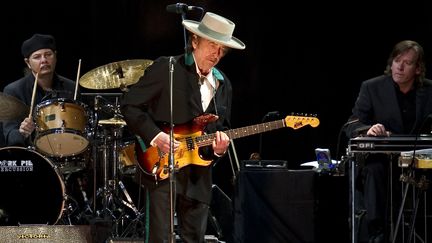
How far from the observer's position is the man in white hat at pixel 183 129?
18.4 feet

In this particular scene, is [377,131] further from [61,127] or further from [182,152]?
[61,127]

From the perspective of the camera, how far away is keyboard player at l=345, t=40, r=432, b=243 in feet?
23.8

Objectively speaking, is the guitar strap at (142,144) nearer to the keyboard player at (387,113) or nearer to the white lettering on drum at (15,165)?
the keyboard player at (387,113)

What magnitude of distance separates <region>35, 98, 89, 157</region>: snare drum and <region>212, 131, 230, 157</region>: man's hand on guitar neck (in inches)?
93.5

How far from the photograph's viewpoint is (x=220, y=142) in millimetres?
5648

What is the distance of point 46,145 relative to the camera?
7.79m

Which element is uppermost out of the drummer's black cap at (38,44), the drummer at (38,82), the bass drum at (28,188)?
the drummer's black cap at (38,44)

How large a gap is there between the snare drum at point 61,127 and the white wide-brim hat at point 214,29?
2244 millimetres

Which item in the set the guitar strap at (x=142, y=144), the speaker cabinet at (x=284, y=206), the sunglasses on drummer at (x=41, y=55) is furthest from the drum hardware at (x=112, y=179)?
the guitar strap at (x=142, y=144)

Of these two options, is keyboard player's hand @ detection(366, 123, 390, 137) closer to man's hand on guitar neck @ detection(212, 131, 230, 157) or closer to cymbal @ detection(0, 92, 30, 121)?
man's hand on guitar neck @ detection(212, 131, 230, 157)

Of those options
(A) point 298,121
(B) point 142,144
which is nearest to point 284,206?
(A) point 298,121

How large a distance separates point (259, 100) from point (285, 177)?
72.9 inches

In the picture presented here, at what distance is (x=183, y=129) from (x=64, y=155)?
245cm

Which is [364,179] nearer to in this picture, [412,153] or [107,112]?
[412,153]
